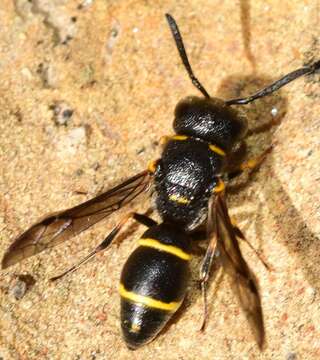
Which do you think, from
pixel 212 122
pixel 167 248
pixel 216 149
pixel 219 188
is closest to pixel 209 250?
pixel 167 248

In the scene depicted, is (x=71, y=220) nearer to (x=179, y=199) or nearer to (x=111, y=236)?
(x=111, y=236)

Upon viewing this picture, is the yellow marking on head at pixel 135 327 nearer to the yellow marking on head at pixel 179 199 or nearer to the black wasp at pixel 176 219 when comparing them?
the black wasp at pixel 176 219

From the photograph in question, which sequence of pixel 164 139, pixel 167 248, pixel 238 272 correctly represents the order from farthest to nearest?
pixel 164 139
pixel 167 248
pixel 238 272

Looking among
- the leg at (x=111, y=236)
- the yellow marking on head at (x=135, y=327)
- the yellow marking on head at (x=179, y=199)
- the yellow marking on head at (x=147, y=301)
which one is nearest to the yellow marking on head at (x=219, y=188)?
the yellow marking on head at (x=179, y=199)

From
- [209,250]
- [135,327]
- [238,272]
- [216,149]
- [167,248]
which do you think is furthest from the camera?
[216,149]

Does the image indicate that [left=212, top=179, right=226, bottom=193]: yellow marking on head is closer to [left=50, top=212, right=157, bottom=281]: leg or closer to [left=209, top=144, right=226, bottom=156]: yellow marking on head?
[left=209, top=144, right=226, bottom=156]: yellow marking on head

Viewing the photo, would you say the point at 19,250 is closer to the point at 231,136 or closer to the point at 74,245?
the point at 74,245

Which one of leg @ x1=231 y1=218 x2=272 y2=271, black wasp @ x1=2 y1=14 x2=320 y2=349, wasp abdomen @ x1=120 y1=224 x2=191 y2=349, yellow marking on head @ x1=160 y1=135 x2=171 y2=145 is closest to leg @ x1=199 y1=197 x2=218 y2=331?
black wasp @ x1=2 y1=14 x2=320 y2=349
